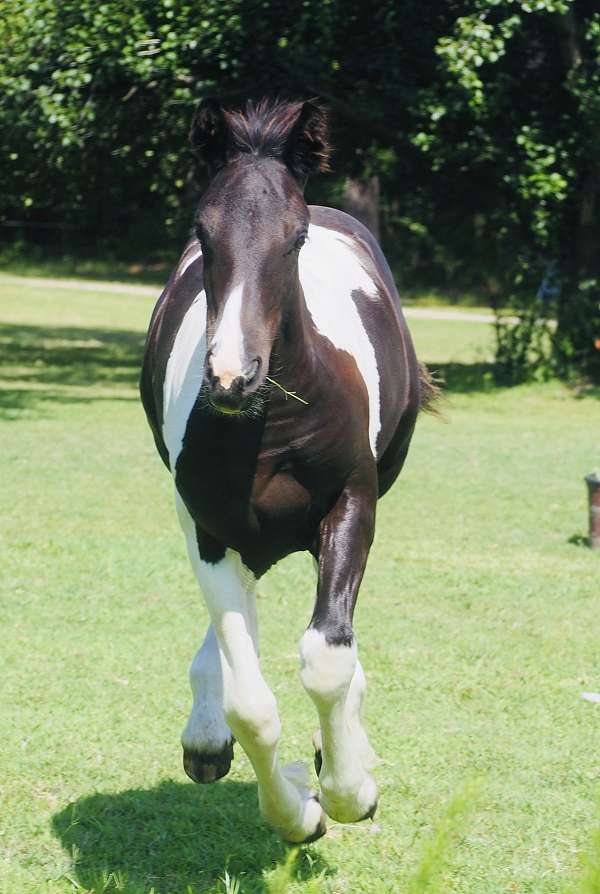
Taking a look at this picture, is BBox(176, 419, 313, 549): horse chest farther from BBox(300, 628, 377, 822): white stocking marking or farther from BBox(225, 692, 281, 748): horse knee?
BBox(225, 692, 281, 748): horse knee

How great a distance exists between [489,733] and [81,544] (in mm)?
3950

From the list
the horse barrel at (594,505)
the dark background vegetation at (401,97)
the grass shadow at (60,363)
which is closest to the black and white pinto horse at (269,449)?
the horse barrel at (594,505)

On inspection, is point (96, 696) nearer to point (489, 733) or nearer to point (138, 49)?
point (489, 733)

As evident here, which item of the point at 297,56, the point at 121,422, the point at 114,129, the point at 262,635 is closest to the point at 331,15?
the point at 297,56

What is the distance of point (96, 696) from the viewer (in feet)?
19.1

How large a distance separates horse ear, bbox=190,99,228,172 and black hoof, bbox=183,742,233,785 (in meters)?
1.83

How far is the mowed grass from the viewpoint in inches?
169

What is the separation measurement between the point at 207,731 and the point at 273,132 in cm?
187

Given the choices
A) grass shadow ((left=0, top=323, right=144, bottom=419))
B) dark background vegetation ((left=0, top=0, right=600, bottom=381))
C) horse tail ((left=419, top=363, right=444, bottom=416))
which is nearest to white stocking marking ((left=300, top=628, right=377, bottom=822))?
horse tail ((left=419, top=363, right=444, bottom=416))

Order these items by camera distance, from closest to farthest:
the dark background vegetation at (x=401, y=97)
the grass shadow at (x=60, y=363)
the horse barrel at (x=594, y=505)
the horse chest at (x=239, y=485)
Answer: the horse chest at (x=239, y=485)
the horse barrel at (x=594, y=505)
the dark background vegetation at (x=401, y=97)
the grass shadow at (x=60, y=363)

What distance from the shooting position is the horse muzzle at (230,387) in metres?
3.20

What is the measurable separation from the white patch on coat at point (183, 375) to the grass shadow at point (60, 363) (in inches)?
427

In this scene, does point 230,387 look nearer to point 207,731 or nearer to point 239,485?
point 239,485

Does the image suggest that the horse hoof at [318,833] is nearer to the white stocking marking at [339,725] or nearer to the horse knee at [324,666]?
the white stocking marking at [339,725]
